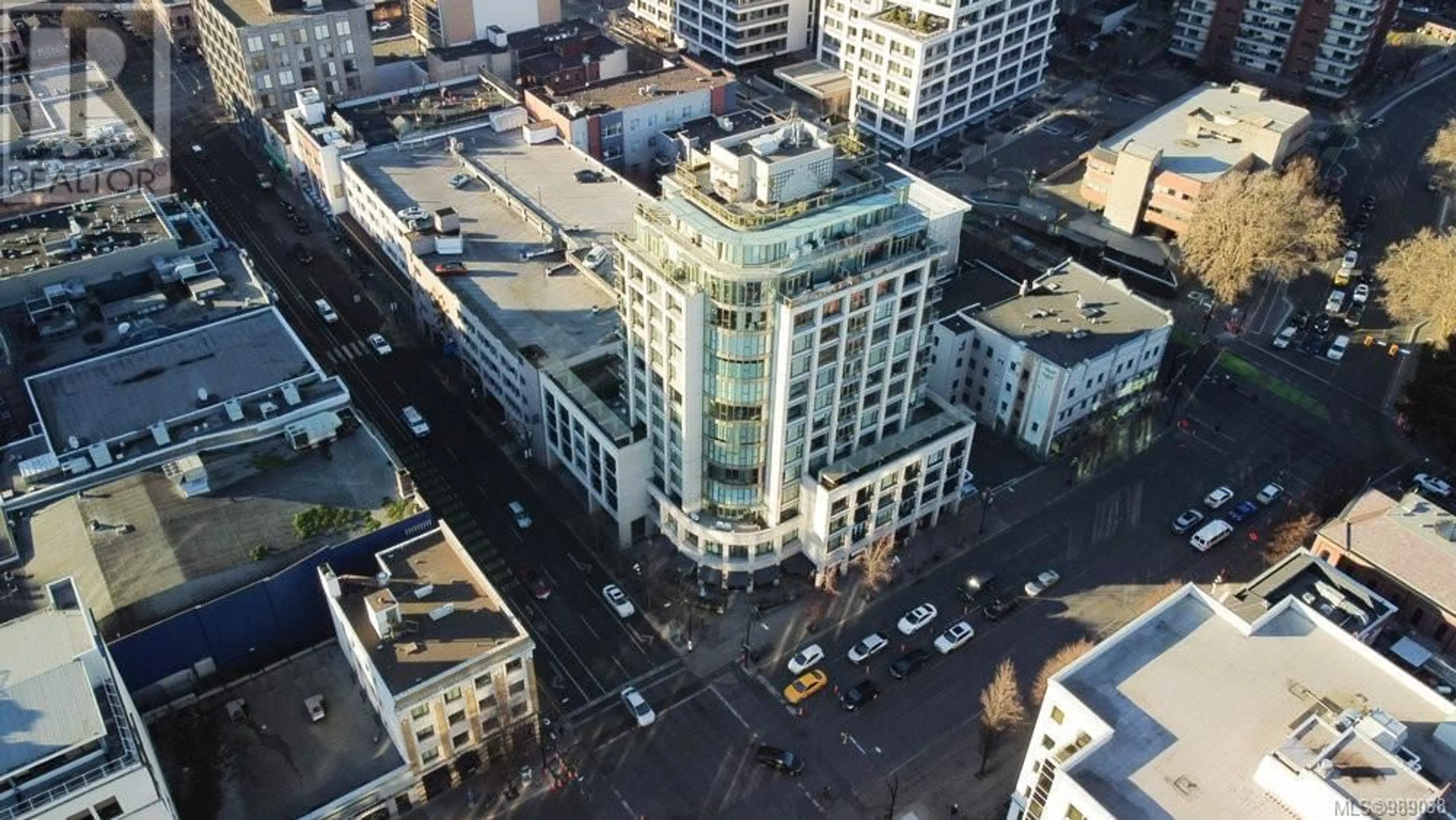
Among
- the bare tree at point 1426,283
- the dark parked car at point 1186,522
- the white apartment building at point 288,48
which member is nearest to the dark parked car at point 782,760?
the dark parked car at point 1186,522

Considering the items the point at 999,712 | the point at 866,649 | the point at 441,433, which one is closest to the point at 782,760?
the point at 866,649

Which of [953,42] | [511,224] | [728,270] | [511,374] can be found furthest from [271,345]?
[953,42]

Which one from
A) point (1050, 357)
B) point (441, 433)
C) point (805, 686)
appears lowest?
point (805, 686)

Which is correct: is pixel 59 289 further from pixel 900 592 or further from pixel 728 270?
pixel 900 592

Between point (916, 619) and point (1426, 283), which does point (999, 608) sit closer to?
point (916, 619)

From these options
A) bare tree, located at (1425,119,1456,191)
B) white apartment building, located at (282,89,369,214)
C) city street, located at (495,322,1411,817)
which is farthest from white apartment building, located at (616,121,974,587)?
bare tree, located at (1425,119,1456,191)

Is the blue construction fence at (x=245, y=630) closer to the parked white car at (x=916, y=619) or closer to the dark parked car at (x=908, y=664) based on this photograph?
the dark parked car at (x=908, y=664)

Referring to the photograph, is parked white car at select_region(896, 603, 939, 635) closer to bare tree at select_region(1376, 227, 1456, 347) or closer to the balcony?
bare tree at select_region(1376, 227, 1456, 347)

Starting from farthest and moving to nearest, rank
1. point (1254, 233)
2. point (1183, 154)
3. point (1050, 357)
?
point (1183, 154) → point (1254, 233) → point (1050, 357)
